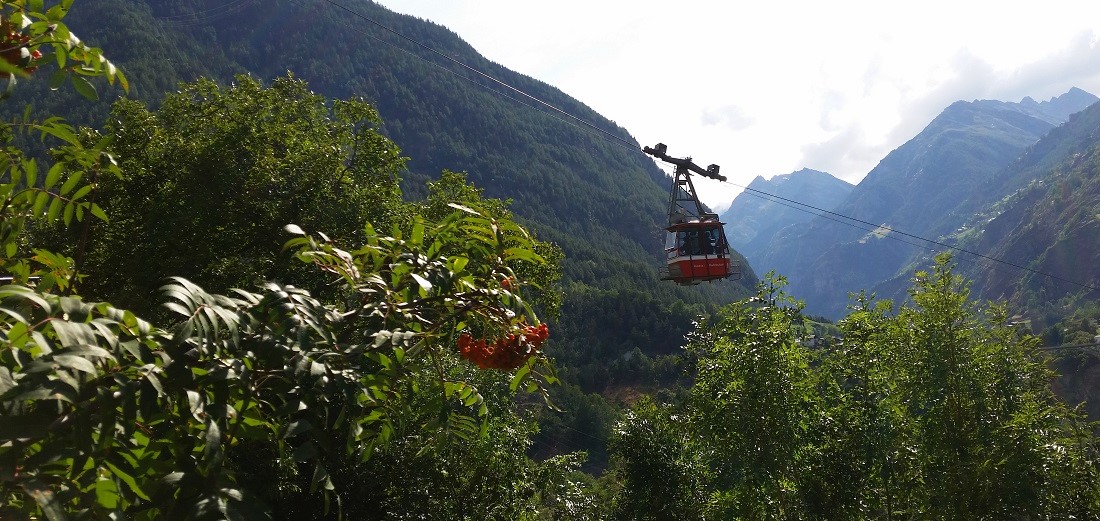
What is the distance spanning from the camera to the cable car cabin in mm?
17312

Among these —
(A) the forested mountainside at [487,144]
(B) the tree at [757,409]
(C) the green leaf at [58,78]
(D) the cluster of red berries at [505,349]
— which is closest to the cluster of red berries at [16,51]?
(C) the green leaf at [58,78]

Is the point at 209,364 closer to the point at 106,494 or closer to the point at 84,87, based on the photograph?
the point at 106,494

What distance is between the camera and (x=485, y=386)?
991cm

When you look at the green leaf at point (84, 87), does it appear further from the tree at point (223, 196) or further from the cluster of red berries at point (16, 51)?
the tree at point (223, 196)

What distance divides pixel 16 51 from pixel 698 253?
16.2 m

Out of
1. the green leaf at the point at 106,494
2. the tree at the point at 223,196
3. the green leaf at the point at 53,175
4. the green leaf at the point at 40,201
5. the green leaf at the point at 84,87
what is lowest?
the tree at the point at 223,196

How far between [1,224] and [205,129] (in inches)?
382

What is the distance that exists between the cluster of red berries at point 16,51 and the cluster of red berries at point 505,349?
56.3 inches

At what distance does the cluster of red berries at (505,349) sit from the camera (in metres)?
2.38

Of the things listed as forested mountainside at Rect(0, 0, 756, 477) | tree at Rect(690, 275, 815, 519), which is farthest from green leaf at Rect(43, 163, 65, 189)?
forested mountainside at Rect(0, 0, 756, 477)

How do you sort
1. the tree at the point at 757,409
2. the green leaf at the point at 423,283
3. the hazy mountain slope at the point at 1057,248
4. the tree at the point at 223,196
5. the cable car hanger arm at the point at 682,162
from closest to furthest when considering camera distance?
the green leaf at the point at 423,283 < the tree at the point at 757,409 < the tree at the point at 223,196 < the cable car hanger arm at the point at 682,162 < the hazy mountain slope at the point at 1057,248

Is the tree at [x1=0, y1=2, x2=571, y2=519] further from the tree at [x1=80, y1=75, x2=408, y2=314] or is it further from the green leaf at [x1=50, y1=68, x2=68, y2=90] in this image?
the tree at [x1=80, y1=75, x2=408, y2=314]

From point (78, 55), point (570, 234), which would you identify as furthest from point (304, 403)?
point (570, 234)

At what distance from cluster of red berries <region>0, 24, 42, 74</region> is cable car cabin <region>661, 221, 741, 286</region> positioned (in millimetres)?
15890
